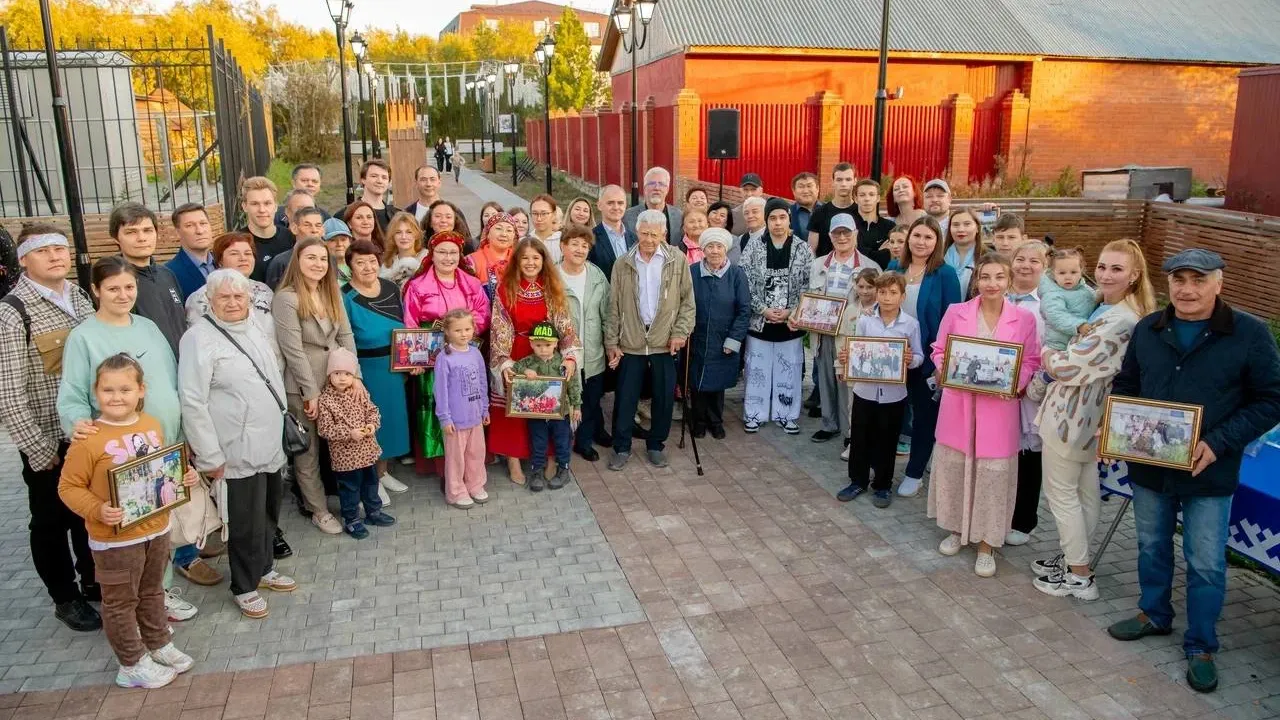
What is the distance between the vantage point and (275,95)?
42.0 meters

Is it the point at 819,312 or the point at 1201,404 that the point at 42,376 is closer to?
the point at 819,312

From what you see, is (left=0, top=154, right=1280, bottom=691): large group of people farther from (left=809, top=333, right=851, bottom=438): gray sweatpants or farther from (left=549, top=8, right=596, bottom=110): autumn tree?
(left=549, top=8, right=596, bottom=110): autumn tree

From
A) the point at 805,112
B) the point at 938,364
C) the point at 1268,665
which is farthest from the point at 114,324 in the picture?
the point at 805,112

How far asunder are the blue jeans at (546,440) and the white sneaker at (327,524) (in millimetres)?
1523

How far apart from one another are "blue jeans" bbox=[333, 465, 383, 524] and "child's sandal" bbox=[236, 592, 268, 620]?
103 cm

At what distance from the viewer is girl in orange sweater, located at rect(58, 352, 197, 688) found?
4180 millimetres

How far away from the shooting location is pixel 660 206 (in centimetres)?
877

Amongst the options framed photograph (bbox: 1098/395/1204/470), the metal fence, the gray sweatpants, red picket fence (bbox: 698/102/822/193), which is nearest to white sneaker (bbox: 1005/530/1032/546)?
framed photograph (bbox: 1098/395/1204/470)

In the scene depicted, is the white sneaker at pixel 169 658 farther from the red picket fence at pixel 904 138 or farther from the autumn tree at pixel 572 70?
the autumn tree at pixel 572 70

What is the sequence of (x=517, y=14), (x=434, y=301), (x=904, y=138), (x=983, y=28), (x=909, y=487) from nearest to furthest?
(x=434, y=301), (x=909, y=487), (x=904, y=138), (x=983, y=28), (x=517, y=14)

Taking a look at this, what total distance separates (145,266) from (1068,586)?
570 cm

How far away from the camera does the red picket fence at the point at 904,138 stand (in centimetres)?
2134

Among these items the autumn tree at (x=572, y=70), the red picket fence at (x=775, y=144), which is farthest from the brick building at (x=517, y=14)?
the red picket fence at (x=775, y=144)

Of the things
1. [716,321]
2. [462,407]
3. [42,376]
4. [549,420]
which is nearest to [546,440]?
[549,420]
